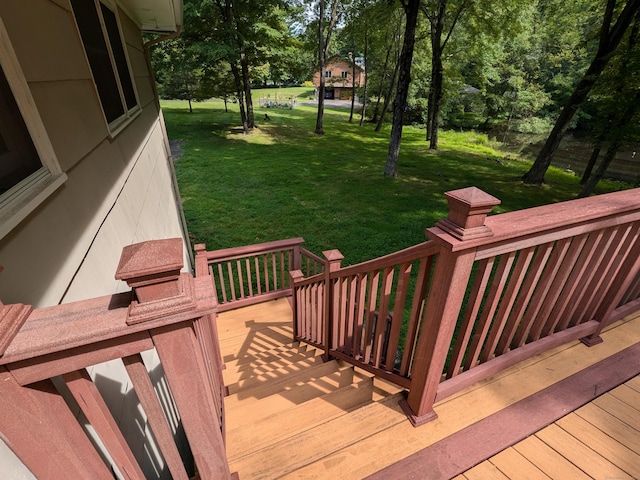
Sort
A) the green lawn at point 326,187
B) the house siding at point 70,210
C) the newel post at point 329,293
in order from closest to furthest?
1. the house siding at point 70,210
2. the newel post at point 329,293
3. the green lawn at point 326,187

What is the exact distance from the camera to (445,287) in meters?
1.35

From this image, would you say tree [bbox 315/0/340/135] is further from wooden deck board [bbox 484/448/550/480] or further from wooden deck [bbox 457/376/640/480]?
wooden deck board [bbox 484/448/550/480]

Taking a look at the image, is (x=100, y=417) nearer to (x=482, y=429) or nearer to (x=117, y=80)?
(x=482, y=429)

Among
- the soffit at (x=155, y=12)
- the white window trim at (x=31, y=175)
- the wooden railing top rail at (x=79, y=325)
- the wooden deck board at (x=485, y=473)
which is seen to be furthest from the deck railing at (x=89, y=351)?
the soffit at (x=155, y=12)

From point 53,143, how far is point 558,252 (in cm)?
232

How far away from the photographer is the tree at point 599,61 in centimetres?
759

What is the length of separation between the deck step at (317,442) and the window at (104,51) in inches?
87.3

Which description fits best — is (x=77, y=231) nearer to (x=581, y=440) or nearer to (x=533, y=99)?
(x=581, y=440)

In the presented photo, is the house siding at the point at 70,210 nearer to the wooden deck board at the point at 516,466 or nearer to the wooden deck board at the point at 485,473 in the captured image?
the wooden deck board at the point at 485,473

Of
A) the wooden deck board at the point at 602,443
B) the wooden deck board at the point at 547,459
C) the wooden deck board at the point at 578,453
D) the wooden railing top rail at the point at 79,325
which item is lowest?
the wooden deck board at the point at 547,459

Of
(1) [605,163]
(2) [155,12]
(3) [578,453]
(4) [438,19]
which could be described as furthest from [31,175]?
(4) [438,19]

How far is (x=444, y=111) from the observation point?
75.9ft

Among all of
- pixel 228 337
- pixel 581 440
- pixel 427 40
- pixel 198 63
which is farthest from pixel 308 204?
pixel 427 40

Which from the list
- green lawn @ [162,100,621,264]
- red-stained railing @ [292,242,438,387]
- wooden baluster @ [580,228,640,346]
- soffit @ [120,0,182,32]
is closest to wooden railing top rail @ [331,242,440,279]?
red-stained railing @ [292,242,438,387]
